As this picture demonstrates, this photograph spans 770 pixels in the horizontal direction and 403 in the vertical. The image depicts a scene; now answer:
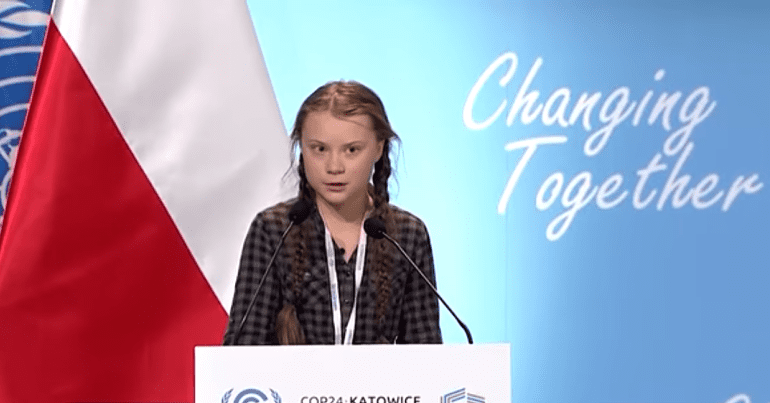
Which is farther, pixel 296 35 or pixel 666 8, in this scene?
pixel 666 8

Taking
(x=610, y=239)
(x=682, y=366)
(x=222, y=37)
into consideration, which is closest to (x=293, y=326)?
(x=222, y=37)

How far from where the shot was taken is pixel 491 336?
2859mm

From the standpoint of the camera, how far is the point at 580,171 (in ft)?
9.41

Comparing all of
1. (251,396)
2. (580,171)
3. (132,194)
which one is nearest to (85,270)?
(132,194)

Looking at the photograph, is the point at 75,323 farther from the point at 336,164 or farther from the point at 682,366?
the point at 682,366

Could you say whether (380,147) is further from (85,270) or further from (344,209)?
(85,270)

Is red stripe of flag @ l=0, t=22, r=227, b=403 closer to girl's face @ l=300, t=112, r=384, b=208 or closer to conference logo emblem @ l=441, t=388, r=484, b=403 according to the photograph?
girl's face @ l=300, t=112, r=384, b=208

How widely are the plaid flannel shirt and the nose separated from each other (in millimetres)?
113

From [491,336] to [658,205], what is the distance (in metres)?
0.65

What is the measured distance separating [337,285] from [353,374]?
416mm

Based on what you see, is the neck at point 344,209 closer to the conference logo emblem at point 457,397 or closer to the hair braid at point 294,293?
the hair braid at point 294,293

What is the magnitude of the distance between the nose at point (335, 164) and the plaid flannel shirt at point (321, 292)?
0.11 meters

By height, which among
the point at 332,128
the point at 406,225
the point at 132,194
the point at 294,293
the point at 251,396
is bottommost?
the point at 251,396

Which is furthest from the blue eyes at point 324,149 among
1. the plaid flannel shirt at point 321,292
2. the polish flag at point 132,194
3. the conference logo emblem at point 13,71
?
the conference logo emblem at point 13,71
